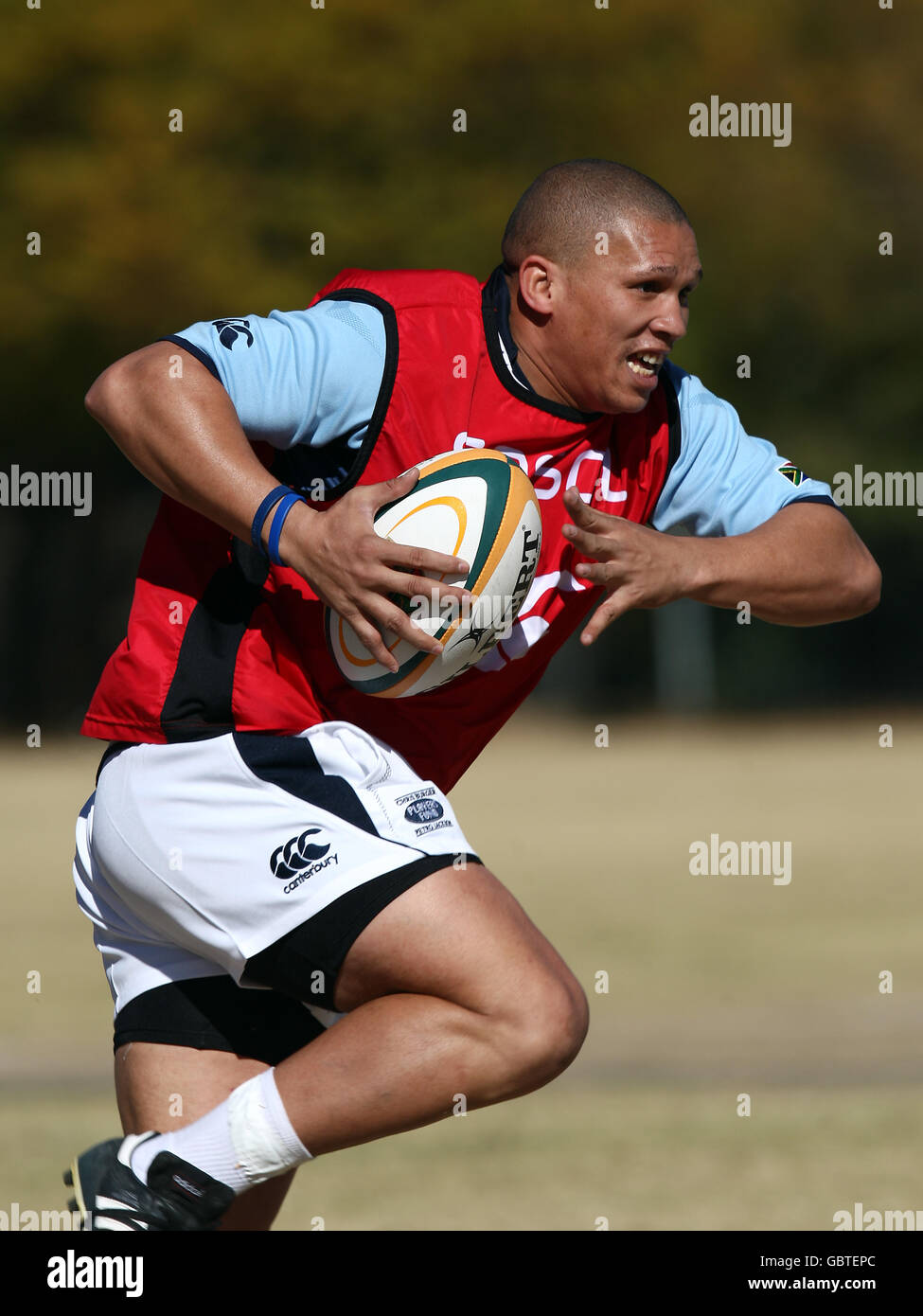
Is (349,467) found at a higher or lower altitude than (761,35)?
lower

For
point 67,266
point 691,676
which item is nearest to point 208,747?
point 67,266

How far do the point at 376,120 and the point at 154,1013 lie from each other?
23286 mm

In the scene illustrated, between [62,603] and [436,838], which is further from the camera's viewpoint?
[62,603]

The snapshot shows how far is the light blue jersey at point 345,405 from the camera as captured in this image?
3422 millimetres

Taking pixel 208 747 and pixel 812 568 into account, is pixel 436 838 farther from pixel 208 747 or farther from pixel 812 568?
pixel 812 568

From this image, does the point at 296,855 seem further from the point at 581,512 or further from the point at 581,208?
the point at 581,208

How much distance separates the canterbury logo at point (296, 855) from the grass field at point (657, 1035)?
76.2 inches

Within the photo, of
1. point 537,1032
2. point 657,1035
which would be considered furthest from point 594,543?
point 657,1035

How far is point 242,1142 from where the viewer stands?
3.34 meters

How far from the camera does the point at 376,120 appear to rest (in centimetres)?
2544

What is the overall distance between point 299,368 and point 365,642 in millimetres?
594

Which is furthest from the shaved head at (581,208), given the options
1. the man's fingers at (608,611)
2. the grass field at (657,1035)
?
the grass field at (657,1035)

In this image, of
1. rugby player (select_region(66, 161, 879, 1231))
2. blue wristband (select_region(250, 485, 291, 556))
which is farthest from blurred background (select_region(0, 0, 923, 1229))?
blue wristband (select_region(250, 485, 291, 556))
